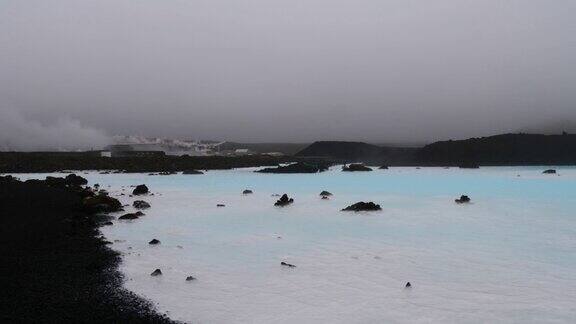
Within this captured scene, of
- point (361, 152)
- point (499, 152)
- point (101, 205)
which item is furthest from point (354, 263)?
point (361, 152)

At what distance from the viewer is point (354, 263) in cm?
1498

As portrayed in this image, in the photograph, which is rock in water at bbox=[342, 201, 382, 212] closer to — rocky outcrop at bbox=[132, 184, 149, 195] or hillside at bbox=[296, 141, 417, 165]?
rocky outcrop at bbox=[132, 184, 149, 195]

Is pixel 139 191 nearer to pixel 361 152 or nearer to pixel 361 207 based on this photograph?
pixel 361 207

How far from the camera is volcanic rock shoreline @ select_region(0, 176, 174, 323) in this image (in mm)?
9516

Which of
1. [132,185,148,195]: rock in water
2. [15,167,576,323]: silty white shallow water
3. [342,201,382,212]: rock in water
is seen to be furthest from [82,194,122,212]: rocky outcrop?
[342,201,382,212]: rock in water

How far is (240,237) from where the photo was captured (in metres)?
19.8

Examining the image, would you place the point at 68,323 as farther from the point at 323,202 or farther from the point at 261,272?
the point at 323,202

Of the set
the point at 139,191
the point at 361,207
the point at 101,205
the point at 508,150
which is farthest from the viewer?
the point at 508,150

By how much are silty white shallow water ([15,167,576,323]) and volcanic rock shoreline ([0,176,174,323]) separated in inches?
25.5

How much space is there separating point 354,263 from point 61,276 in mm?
8590

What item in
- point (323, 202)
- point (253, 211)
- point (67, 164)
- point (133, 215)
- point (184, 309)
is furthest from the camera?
point (67, 164)

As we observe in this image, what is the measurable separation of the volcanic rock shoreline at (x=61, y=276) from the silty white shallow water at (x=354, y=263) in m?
0.65

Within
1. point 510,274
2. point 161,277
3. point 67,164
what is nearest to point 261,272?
point 161,277

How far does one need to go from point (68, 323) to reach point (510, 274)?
11.6 meters
